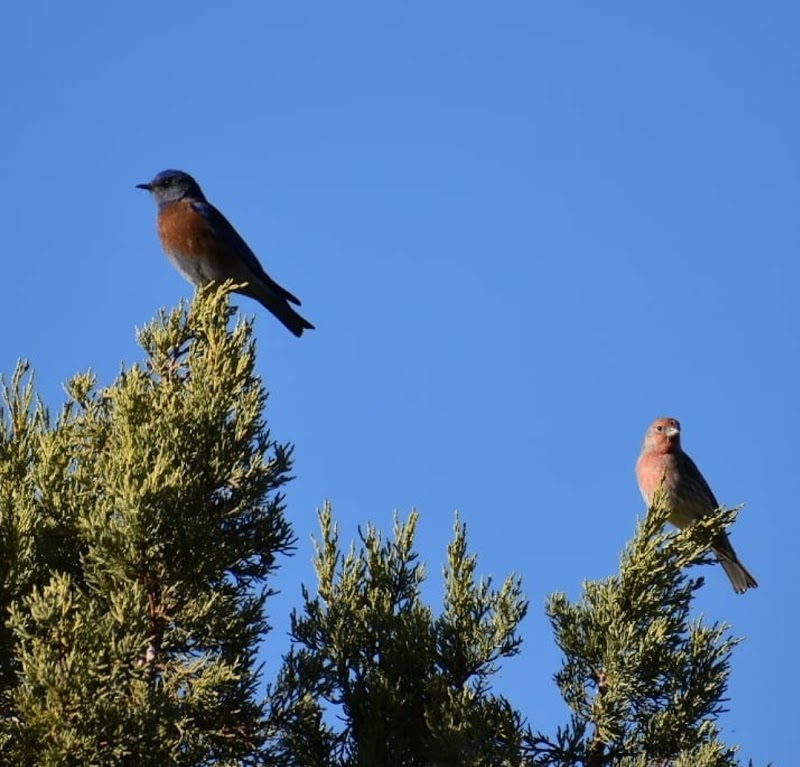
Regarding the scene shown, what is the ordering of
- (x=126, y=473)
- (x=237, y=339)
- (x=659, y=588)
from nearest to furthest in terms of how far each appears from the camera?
(x=126, y=473) < (x=659, y=588) < (x=237, y=339)

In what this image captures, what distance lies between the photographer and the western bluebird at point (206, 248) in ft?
28.4

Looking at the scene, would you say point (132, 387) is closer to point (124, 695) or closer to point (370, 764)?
point (124, 695)

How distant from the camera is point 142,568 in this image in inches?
144

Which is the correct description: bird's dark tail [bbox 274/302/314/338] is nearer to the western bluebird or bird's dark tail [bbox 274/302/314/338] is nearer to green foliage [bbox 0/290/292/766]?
the western bluebird

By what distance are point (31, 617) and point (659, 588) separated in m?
1.85

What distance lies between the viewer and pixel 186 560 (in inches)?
146

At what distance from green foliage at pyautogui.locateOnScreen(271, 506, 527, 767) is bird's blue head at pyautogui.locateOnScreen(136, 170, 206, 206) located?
5.46 m

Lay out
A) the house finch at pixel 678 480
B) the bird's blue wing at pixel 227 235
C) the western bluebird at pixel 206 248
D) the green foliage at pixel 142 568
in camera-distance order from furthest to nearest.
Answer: the bird's blue wing at pixel 227 235, the western bluebird at pixel 206 248, the house finch at pixel 678 480, the green foliage at pixel 142 568

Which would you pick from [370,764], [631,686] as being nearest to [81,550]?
[370,764]

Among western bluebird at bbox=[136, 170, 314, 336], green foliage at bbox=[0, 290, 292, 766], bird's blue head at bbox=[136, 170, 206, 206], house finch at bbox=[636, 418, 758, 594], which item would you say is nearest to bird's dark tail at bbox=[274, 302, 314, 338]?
western bluebird at bbox=[136, 170, 314, 336]

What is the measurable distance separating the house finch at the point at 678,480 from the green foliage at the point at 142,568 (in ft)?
15.4

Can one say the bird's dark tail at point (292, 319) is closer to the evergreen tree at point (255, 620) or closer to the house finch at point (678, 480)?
the house finch at point (678, 480)

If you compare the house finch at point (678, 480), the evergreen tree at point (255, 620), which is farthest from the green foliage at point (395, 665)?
the house finch at point (678, 480)

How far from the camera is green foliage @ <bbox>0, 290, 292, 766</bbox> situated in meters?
3.27
